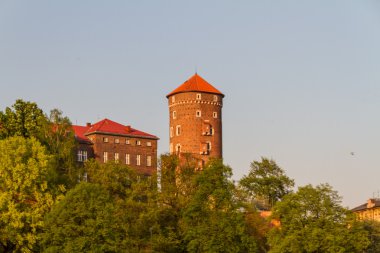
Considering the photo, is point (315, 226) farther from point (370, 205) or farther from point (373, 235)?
point (370, 205)

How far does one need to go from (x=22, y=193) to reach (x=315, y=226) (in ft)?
73.0

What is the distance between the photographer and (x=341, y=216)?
222ft

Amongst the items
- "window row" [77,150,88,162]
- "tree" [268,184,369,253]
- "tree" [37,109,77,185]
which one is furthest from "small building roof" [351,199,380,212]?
"tree" [37,109,77,185]

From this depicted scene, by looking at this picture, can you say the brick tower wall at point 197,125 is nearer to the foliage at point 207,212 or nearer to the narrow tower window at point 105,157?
the narrow tower window at point 105,157

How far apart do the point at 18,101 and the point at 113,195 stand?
12590 millimetres

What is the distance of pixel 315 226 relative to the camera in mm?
66625

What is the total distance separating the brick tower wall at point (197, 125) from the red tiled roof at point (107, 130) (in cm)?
407

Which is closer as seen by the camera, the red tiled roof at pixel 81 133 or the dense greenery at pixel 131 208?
the dense greenery at pixel 131 208

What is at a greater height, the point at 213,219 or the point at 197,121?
the point at 197,121

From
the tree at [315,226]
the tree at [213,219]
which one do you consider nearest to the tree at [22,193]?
the tree at [213,219]

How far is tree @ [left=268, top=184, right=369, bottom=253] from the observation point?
6550 centimetres

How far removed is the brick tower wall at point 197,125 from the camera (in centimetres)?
10688

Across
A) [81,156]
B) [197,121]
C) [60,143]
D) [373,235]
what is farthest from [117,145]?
[373,235]

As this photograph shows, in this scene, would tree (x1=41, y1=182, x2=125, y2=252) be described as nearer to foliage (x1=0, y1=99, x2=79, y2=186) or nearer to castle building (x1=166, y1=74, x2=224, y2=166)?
foliage (x1=0, y1=99, x2=79, y2=186)
